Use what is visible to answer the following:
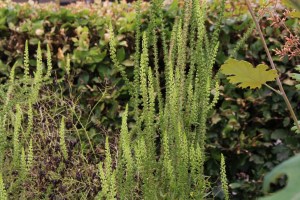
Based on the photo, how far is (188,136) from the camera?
2.54 metres

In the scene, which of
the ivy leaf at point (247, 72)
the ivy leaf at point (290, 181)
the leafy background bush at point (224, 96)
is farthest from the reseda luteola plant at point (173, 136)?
the leafy background bush at point (224, 96)

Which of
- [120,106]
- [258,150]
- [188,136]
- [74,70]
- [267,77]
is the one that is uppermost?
[267,77]

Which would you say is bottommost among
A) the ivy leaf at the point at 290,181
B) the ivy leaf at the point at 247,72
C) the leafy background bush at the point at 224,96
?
the leafy background bush at the point at 224,96

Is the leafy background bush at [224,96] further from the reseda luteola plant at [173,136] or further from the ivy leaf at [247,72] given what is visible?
the ivy leaf at [247,72]

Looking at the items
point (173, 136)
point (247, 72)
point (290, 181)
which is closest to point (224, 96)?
point (173, 136)

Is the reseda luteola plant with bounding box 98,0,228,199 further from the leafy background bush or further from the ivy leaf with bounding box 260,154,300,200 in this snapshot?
the leafy background bush

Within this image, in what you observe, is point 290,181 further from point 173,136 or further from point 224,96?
point 224,96

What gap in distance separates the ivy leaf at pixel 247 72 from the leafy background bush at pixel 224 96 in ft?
9.93

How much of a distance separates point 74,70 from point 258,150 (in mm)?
1518

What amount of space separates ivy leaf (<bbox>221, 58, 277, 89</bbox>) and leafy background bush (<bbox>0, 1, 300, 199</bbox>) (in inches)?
119

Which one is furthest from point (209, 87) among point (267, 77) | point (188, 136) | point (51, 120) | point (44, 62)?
point (44, 62)

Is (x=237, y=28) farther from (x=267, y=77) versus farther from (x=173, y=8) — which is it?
(x=267, y=77)

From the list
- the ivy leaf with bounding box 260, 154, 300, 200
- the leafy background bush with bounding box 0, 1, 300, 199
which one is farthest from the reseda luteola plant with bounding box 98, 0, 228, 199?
the leafy background bush with bounding box 0, 1, 300, 199

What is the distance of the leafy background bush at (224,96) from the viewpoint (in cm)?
475
